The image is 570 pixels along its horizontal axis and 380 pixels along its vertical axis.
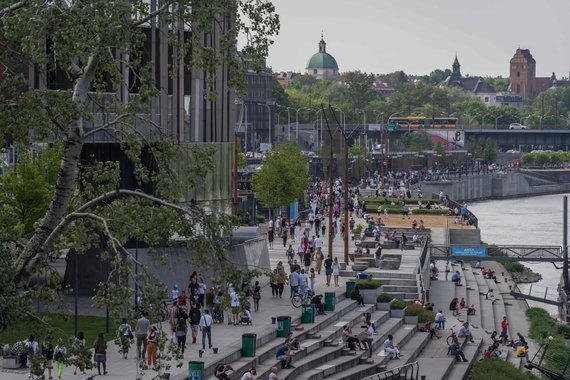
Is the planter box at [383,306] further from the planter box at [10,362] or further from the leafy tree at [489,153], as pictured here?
the leafy tree at [489,153]

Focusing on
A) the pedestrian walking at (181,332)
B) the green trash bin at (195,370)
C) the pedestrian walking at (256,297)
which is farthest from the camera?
the pedestrian walking at (256,297)

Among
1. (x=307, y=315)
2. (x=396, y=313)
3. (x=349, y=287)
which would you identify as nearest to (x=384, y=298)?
(x=396, y=313)

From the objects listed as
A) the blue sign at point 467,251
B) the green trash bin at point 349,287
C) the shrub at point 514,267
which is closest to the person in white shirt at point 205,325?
the green trash bin at point 349,287

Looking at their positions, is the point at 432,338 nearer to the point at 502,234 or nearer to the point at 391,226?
the point at 391,226

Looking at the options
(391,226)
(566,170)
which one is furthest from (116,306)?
(566,170)

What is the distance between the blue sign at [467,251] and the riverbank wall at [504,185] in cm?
7380

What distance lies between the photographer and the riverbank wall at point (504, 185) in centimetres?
14812

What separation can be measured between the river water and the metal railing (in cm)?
2893

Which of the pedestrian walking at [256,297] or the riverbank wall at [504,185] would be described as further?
the riverbank wall at [504,185]

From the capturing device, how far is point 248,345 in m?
27.0

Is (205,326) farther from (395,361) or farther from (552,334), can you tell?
(552,334)

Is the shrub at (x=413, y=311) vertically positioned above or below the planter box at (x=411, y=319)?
above

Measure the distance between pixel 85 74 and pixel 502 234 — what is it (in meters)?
95.2

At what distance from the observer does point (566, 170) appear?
193625mm
